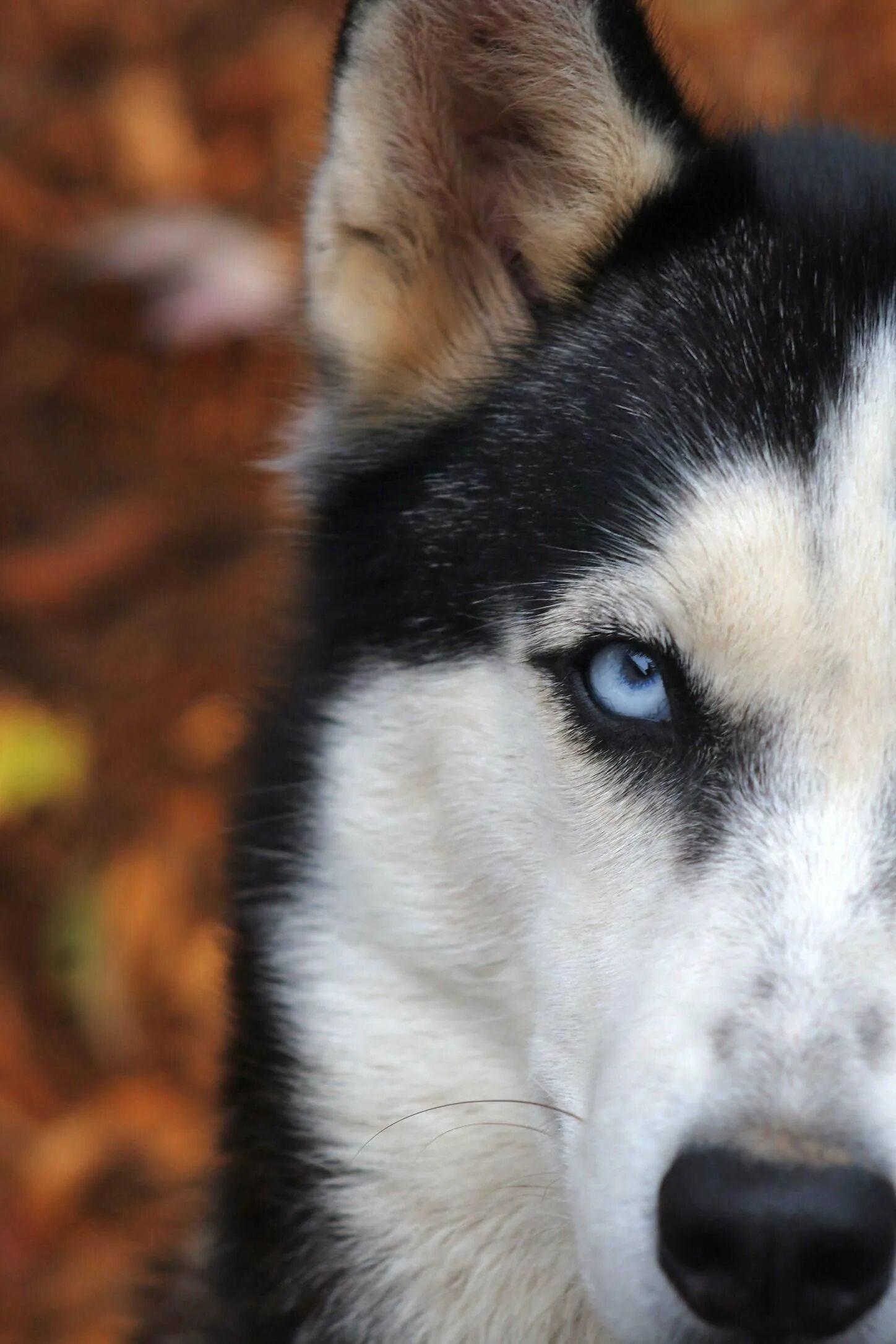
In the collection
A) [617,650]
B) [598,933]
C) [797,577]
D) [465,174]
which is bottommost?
[598,933]

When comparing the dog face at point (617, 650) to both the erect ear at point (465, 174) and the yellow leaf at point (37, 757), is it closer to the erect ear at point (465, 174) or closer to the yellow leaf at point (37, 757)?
the erect ear at point (465, 174)

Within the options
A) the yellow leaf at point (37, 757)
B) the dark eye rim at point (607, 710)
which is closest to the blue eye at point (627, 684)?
the dark eye rim at point (607, 710)

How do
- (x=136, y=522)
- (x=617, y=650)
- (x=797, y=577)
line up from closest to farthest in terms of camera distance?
(x=797, y=577), (x=617, y=650), (x=136, y=522)

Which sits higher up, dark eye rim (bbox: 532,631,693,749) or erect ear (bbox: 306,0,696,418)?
erect ear (bbox: 306,0,696,418)

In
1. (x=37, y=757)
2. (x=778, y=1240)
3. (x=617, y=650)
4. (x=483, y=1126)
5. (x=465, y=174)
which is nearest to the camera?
(x=778, y=1240)

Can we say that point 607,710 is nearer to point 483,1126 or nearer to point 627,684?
point 627,684

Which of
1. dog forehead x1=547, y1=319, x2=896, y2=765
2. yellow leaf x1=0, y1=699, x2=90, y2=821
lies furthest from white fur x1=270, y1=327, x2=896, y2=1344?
yellow leaf x1=0, y1=699, x2=90, y2=821

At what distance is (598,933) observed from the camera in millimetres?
1985

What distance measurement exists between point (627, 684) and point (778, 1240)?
728 millimetres

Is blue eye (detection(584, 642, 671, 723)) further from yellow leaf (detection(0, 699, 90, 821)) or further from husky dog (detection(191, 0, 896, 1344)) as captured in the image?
yellow leaf (detection(0, 699, 90, 821))

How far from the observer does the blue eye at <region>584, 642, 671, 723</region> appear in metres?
2.06

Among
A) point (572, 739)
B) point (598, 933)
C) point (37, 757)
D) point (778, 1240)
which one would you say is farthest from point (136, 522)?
point (778, 1240)

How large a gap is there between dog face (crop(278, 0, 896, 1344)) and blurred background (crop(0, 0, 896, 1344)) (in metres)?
0.38

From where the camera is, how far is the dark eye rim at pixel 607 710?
79.7 inches
